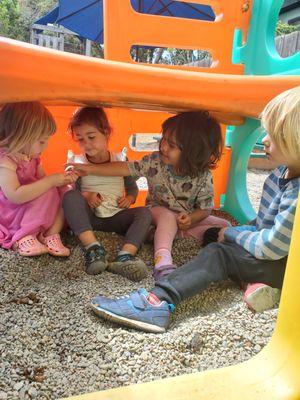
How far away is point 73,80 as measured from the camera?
96 cm

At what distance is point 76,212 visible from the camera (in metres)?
1.28

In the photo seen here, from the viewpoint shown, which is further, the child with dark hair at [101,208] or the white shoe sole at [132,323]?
the child with dark hair at [101,208]

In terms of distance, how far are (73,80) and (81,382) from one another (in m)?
0.67

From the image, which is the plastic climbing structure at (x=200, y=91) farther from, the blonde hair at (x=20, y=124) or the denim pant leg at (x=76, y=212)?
the denim pant leg at (x=76, y=212)

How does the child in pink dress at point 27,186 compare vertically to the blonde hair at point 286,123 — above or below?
below

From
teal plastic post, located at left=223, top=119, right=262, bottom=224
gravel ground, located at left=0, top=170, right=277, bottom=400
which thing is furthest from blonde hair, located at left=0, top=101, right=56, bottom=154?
teal plastic post, located at left=223, top=119, right=262, bottom=224

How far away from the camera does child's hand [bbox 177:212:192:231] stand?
4.60 feet

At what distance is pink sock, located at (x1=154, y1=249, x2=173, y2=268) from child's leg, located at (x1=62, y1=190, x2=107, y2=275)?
0.54 ft

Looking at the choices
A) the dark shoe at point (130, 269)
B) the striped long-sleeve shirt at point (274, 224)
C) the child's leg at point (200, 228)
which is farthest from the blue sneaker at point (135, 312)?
the child's leg at point (200, 228)

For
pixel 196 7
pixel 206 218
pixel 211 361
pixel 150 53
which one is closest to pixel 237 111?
pixel 206 218

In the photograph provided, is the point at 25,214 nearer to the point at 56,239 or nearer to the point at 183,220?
the point at 56,239

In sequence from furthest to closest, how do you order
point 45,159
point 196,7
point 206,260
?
point 196,7 < point 45,159 < point 206,260

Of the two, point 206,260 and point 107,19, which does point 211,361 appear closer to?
point 206,260

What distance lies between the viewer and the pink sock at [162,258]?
3.96ft
